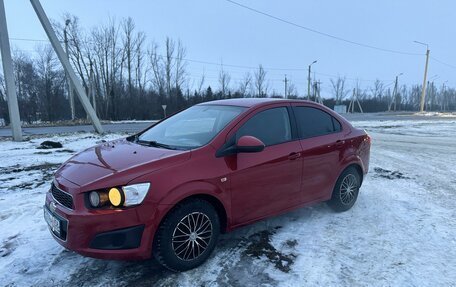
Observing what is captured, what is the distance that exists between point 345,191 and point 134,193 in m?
3.30

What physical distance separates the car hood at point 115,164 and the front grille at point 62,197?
0.41ft

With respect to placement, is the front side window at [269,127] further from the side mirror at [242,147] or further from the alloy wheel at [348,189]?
the alloy wheel at [348,189]

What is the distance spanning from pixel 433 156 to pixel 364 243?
7.61m

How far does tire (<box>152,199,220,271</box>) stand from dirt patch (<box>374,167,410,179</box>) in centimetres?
521

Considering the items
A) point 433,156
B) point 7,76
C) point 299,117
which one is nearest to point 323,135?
point 299,117

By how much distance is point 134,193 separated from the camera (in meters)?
3.01

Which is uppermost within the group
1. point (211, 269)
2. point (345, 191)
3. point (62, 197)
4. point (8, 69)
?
point (8, 69)

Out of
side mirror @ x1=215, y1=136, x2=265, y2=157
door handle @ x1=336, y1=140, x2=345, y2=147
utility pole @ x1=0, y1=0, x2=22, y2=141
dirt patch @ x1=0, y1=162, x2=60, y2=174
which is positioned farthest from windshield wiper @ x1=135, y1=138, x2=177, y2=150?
utility pole @ x1=0, y1=0, x2=22, y2=141

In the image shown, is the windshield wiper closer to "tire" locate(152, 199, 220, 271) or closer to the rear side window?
"tire" locate(152, 199, 220, 271)

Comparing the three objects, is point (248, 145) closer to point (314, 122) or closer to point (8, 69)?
point (314, 122)

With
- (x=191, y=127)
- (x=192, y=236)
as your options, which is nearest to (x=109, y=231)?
(x=192, y=236)

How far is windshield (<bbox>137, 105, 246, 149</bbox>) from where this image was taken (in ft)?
12.5

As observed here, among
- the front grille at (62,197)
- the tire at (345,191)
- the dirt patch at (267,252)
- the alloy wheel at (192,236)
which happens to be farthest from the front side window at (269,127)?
the front grille at (62,197)

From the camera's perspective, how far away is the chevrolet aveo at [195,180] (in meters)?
3.00
